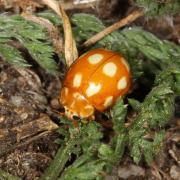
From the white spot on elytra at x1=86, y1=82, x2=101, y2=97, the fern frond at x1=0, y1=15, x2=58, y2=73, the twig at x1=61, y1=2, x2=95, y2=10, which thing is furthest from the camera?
the twig at x1=61, y1=2, x2=95, y2=10

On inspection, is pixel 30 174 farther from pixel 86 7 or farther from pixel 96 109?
pixel 86 7

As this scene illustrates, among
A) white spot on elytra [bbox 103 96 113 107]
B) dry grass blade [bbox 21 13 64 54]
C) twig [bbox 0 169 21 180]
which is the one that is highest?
dry grass blade [bbox 21 13 64 54]

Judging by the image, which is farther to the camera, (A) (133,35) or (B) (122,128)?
(A) (133,35)

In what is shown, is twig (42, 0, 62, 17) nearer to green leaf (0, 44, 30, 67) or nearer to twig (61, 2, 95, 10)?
twig (61, 2, 95, 10)

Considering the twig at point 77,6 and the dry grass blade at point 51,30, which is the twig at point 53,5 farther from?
the twig at point 77,6

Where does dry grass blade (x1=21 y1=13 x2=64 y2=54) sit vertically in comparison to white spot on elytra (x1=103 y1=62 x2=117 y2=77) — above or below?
above

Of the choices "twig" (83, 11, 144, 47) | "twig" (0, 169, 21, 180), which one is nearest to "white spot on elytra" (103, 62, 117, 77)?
"twig" (83, 11, 144, 47)

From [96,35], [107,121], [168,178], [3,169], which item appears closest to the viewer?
[3,169]

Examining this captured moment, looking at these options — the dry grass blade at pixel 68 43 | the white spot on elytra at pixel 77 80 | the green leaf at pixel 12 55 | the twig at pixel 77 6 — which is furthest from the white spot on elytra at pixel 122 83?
the twig at pixel 77 6

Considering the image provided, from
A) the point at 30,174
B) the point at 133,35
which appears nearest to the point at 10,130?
the point at 30,174
